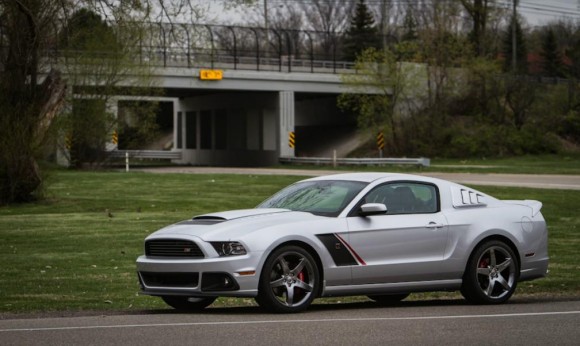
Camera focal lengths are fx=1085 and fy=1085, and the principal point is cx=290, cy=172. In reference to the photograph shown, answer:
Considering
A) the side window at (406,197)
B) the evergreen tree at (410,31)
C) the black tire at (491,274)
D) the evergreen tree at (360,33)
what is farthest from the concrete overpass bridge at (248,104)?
the black tire at (491,274)

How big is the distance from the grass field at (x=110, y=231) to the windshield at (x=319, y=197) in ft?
5.36

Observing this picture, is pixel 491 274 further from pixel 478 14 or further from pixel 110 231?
pixel 478 14

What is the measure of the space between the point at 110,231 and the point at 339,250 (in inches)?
439

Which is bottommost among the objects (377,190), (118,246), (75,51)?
(118,246)

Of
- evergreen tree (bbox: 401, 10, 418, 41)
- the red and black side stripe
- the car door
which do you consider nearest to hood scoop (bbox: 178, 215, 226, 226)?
the red and black side stripe

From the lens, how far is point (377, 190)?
11.8m

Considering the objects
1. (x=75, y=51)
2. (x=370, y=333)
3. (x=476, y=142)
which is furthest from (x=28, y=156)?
(x=476, y=142)

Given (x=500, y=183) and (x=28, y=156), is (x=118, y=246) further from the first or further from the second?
(x=500, y=183)

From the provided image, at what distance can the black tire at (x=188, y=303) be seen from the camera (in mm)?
11375

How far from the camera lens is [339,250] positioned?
1111 centimetres

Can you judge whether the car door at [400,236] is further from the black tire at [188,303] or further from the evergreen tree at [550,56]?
the evergreen tree at [550,56]

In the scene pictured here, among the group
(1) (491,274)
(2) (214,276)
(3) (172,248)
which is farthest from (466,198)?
(3) (172,248)

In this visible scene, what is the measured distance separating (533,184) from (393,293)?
23.4m

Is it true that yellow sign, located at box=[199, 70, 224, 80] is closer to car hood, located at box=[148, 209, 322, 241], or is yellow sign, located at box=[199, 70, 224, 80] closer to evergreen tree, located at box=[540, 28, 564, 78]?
evergreen tree, located at box=[540, 28, 564, 78]
